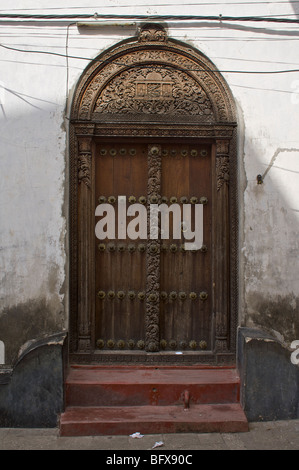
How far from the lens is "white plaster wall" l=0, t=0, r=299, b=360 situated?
4117 mm

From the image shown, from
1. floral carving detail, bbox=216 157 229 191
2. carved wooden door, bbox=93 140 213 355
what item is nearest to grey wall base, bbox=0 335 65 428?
carved wooden door, bbox=93 140 213 355

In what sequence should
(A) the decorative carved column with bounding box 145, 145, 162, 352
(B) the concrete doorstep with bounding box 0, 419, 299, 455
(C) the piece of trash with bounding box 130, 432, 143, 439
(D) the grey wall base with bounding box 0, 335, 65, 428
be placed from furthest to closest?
(A) the decorative carved column with bounding box 145, 145, 162, 352 → (D) the grey wall base with bounding box 0, 335, 65, 428 → (C) the piece of trash with bounding box 130, 432, 143, 439 → (B) the concrete doorstep with bounding box 0, 419, 299, 455

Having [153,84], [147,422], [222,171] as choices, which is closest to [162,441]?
[147,422]

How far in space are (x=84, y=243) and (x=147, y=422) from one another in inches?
64.5

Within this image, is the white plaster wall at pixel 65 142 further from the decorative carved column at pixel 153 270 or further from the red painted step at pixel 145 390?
the decorative carved column at pixel 153 270

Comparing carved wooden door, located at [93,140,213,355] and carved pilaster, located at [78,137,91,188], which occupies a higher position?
carved pilaster, located at [78,137,91,188]

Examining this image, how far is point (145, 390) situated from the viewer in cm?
398

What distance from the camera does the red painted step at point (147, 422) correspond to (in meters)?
3.72

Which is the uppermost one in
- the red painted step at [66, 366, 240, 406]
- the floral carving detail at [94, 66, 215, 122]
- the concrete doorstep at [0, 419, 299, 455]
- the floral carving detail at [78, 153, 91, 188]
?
the floral carving detail at [94, 66, 215, 122]

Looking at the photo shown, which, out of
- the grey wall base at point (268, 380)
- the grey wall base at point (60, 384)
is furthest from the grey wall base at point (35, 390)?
the grey wall base at point (268, 380)

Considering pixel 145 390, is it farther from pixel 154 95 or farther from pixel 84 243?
pixel 154 95

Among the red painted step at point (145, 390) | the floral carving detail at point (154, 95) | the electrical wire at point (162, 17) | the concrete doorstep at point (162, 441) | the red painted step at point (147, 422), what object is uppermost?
the electrical wire at point (162, 17)

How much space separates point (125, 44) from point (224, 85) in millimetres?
986

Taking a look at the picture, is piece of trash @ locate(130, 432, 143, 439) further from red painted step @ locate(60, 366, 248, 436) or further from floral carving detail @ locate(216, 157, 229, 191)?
floral carving detail @ locate(216, 157, 229, 191)
